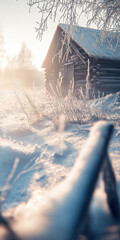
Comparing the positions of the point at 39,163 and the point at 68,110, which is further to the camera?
the point at 68,110

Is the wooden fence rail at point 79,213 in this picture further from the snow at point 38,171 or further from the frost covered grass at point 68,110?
the frost covered grass at point 68,110

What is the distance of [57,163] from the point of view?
161 centimetres

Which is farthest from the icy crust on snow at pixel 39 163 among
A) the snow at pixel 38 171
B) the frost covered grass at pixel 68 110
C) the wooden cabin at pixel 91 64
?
the wooden cabin at pixel 91 64

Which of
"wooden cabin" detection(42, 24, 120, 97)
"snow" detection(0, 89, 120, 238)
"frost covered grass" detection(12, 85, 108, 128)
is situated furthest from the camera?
"wooden cabin" detection(42, 24, 120, 97)

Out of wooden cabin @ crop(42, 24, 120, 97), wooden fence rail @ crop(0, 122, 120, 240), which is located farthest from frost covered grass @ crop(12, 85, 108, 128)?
wooden cabin @ crop(42, 24, 120, 97)

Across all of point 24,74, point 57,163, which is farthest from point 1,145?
point 24,74

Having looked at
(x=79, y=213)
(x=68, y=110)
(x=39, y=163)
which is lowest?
(x=79, y=213)

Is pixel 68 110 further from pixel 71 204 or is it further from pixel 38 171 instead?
pixel 71 204

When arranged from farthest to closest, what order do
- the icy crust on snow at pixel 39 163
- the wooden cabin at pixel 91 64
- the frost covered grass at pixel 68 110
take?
the wooden cabin at pixel 91 64, the frost covered grass at pixel 68 110, the icy crust on snow at pixel 39 163

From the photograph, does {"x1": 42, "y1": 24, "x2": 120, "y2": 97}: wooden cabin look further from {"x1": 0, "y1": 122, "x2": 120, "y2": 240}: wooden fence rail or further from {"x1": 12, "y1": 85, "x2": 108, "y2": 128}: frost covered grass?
{"x1": 0, "y1": 122, "x2": 120, "y2": 240}: wooden fence rail

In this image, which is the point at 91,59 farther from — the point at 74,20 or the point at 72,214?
the point at 72,214

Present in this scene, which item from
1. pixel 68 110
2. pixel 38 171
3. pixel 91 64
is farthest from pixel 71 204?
pixel 91 64

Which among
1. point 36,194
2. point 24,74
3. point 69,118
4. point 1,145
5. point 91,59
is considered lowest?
point 36,194

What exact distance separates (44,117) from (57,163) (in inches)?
83.3
